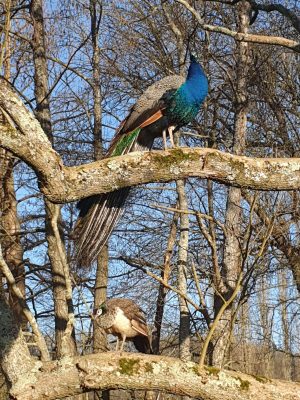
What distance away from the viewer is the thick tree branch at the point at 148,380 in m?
3.06

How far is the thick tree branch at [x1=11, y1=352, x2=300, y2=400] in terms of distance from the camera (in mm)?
3059

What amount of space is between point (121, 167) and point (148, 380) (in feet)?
3.03

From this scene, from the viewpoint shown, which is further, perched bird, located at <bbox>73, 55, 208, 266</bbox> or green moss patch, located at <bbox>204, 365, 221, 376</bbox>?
perched bird, located at <bbox>73, 55, 208, 266</bbox>

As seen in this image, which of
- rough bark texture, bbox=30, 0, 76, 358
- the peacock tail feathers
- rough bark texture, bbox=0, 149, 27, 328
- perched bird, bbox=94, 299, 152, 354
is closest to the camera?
the peacock tail feathers

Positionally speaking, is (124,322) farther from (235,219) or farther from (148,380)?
(235,219)

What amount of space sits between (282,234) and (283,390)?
5.21 m

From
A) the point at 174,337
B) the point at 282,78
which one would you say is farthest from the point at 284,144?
the point at 174,337

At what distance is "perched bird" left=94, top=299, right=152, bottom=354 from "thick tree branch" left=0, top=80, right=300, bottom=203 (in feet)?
8.00

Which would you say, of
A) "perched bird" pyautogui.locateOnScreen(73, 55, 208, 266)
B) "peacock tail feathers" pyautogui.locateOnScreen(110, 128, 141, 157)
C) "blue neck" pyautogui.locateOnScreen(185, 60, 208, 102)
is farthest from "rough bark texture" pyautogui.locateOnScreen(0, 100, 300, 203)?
"blue neck" pyautogui.locateOnScreen(185, 60, 208, 102)

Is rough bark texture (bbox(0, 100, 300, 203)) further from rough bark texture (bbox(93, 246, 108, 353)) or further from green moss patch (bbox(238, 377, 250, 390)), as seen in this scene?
rough bark texture (bbox(93, 246, 108, 353))

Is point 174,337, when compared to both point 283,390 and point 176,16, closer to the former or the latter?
point 176,16

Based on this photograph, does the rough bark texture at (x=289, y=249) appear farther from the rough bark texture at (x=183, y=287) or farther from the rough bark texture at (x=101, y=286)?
the rough bark texture at (x=101, y=286)

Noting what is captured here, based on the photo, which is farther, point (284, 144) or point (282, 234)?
point (284, 144)

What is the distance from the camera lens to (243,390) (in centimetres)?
308
